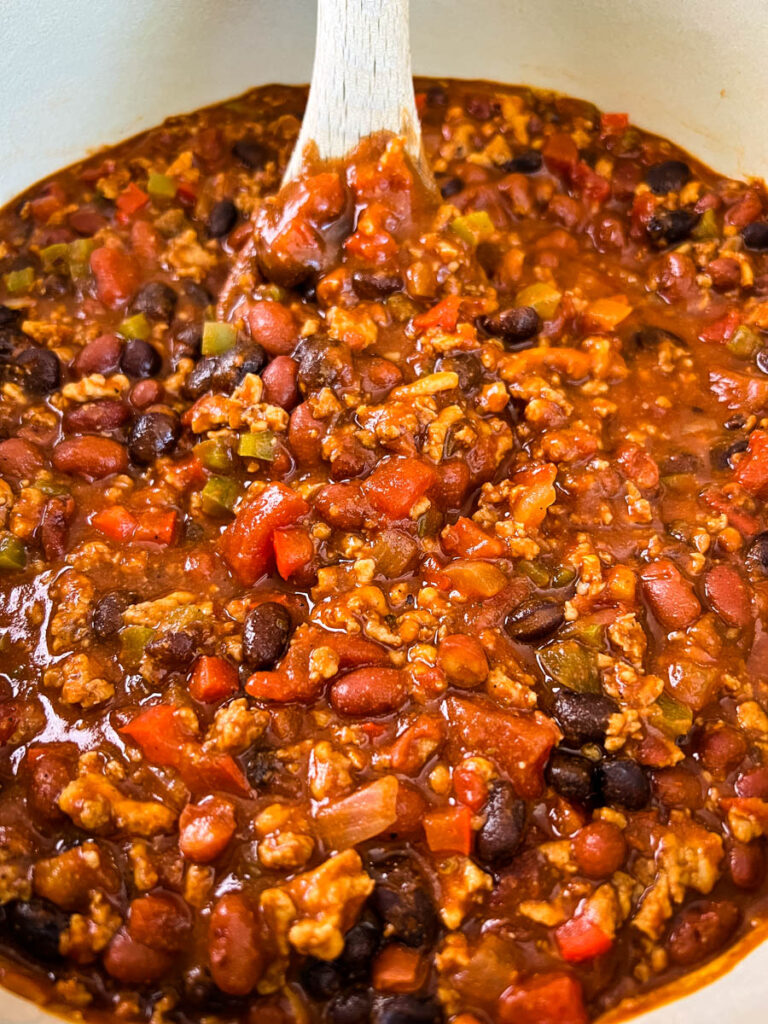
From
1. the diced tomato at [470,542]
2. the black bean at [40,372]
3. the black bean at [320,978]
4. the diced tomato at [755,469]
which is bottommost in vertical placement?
the black bean at [320,978]

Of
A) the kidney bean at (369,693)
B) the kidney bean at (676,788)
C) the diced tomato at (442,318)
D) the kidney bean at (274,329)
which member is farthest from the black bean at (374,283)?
the kidney bean at (676,788)

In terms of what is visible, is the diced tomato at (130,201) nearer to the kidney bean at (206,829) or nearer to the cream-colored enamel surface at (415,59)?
the cream-colored enamel surface at (415,59)

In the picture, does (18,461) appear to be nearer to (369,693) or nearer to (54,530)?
(54,530)

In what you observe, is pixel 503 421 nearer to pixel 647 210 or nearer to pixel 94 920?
pixel 647 210

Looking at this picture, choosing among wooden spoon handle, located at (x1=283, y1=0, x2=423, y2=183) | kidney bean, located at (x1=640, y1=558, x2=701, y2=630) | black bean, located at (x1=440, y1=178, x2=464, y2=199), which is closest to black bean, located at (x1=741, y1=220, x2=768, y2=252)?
black bean, located at (x1=440, y1=178, x2=464, y2=199)

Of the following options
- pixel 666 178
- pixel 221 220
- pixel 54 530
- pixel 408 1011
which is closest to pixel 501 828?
pixel 408 1011

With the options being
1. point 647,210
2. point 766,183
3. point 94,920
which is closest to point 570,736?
point 94,920
